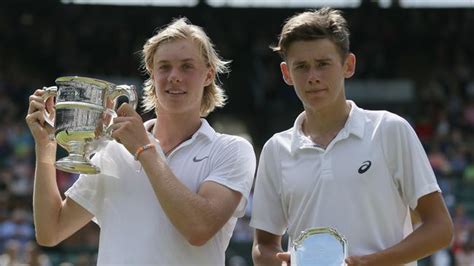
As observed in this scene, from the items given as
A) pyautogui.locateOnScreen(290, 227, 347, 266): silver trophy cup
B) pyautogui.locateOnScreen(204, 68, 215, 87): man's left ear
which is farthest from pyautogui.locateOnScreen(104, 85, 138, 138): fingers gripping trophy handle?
pyautogui.locateOnScreen(290, 227, 347, 266): silver trophy cup

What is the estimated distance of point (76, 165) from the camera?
3.35 metres

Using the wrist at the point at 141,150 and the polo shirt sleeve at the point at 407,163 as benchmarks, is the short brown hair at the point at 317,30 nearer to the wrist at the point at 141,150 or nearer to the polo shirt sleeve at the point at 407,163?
the polo shirt sleeve at the point at 407,163

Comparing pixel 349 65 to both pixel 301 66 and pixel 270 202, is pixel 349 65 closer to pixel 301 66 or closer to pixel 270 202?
pixel 301 66

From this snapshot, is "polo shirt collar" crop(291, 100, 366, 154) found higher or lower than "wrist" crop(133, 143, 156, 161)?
higher

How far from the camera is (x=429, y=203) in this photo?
3.33 meters

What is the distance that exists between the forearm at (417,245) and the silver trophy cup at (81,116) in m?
0.99

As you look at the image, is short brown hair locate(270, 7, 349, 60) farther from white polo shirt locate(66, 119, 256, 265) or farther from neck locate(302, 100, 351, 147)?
white polo shirt locate(66, 119, 256, 265)

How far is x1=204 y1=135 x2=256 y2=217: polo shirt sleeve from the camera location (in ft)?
11.7

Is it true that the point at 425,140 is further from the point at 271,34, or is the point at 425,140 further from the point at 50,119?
the point at 50,119

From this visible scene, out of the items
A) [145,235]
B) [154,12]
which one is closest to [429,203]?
[145,235]

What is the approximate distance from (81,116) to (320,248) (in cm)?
94

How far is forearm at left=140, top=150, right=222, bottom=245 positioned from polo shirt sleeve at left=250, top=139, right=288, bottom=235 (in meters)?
0.22

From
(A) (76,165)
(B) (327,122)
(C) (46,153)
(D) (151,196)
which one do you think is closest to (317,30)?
(B) (327,122)

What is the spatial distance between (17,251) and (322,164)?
7.84 m
